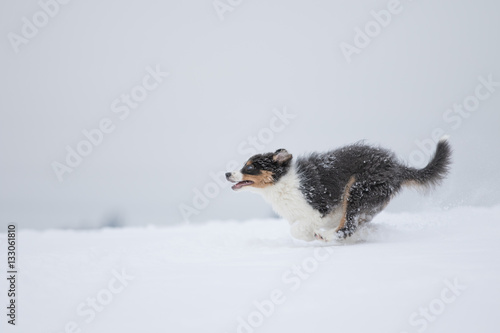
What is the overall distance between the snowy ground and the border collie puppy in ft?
4.50

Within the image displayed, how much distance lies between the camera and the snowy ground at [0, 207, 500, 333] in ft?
6.61

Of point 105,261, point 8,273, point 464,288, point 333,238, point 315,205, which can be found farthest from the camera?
point 315,205

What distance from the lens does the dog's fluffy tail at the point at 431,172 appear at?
17.7 ft

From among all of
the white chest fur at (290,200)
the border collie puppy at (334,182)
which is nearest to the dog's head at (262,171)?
the border collie puppy at (334,182)

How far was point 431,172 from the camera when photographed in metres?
5.40

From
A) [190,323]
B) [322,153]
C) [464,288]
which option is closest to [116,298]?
[190,323]

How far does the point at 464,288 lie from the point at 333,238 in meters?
2.84

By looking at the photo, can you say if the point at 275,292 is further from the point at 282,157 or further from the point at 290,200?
the point at 282,157

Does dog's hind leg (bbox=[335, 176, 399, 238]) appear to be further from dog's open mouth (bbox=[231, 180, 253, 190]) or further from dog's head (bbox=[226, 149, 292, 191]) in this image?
dog's open mouth (bbox=[231, 180, 253, 190])

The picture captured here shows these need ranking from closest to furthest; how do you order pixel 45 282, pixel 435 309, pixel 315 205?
pixel 435 309, pixel 45 282, pixel 315 205

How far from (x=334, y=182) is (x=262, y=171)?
3.67ft

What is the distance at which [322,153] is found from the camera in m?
5.93

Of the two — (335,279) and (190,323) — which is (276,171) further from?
(190,323)

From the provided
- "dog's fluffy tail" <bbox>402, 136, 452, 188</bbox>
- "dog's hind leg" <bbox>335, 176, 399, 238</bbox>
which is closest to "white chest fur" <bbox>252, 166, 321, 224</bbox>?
"dog's hind leg" <bbox>335, 176, 399, 238</bbox>
